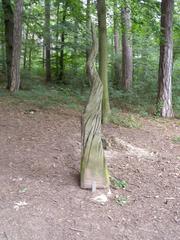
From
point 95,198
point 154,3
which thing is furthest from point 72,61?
point 95,198

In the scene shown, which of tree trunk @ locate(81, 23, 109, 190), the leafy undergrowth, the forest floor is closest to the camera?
the forest floor

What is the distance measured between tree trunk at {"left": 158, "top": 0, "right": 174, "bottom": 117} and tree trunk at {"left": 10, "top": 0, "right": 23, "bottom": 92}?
4.50 metres

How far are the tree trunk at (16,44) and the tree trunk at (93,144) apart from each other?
19.8 feet

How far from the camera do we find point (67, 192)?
3949 mm

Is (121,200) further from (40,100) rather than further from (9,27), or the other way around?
(9,27)

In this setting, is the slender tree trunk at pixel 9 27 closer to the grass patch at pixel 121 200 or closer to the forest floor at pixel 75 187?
the forest floor at pixel 75 187

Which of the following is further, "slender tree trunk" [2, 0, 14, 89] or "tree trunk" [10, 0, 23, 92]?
"slender tree trunk" [2, 0, 14, 89]

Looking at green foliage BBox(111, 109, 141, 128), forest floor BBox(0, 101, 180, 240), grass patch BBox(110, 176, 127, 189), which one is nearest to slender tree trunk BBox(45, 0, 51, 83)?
green foliage BBox(111, 109, 141, 128)

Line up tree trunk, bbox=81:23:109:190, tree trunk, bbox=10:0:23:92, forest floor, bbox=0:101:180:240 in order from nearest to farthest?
forest floor, bbox=0:101:180:240 < tree trunk, bbox=81:23:109:190 < tree trunk, bbox=10:0:23:92

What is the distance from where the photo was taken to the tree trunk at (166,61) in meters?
8.70

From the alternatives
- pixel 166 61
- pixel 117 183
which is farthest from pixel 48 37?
pixel 117 183

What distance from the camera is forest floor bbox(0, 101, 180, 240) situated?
3.23 meters

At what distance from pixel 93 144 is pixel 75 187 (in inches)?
25.6

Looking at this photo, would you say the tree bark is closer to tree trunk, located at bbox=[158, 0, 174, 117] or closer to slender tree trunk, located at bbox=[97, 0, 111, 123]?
tree trunk, located at bbox=[158, 0, 174, 117]
